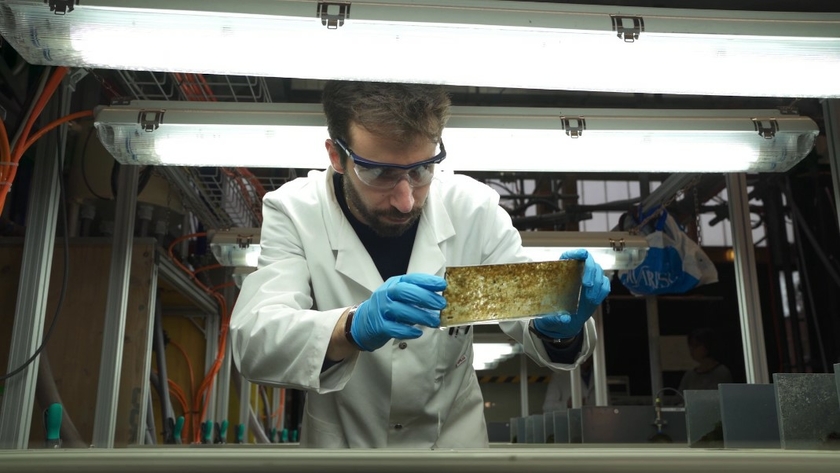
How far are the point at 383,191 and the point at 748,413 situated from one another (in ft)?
3.87

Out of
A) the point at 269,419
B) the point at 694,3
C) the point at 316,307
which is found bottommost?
the point at 269,419

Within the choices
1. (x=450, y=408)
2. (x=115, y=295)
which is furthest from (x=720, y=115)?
(x=115, y=295)

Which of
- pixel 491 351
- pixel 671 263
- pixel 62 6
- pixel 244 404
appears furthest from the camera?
pixel 491 351

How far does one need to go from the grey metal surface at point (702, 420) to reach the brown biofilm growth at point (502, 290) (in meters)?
0.87

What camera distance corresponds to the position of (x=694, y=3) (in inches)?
89.8

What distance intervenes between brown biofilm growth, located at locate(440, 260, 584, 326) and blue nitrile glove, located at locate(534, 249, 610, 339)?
18 centimetres

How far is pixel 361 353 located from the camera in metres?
2.03

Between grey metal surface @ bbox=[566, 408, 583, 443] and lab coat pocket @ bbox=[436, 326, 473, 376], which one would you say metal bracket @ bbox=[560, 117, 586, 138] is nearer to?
lab coat pocket @ bbox=[436, 326, 473, 376]

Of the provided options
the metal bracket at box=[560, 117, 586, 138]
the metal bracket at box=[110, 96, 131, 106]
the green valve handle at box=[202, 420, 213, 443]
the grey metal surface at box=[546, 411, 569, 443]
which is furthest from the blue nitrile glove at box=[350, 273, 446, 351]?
the green valve handle at box=[202, 420, 213, 443]

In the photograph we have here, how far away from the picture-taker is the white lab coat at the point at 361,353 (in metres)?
1.84

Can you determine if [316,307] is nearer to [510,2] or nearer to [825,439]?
[510,2]

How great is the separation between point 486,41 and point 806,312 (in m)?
4.27

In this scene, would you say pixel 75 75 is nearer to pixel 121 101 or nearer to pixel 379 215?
pixel 121 101

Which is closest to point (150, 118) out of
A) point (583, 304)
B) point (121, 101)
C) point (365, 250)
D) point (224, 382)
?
point (121, 101)
